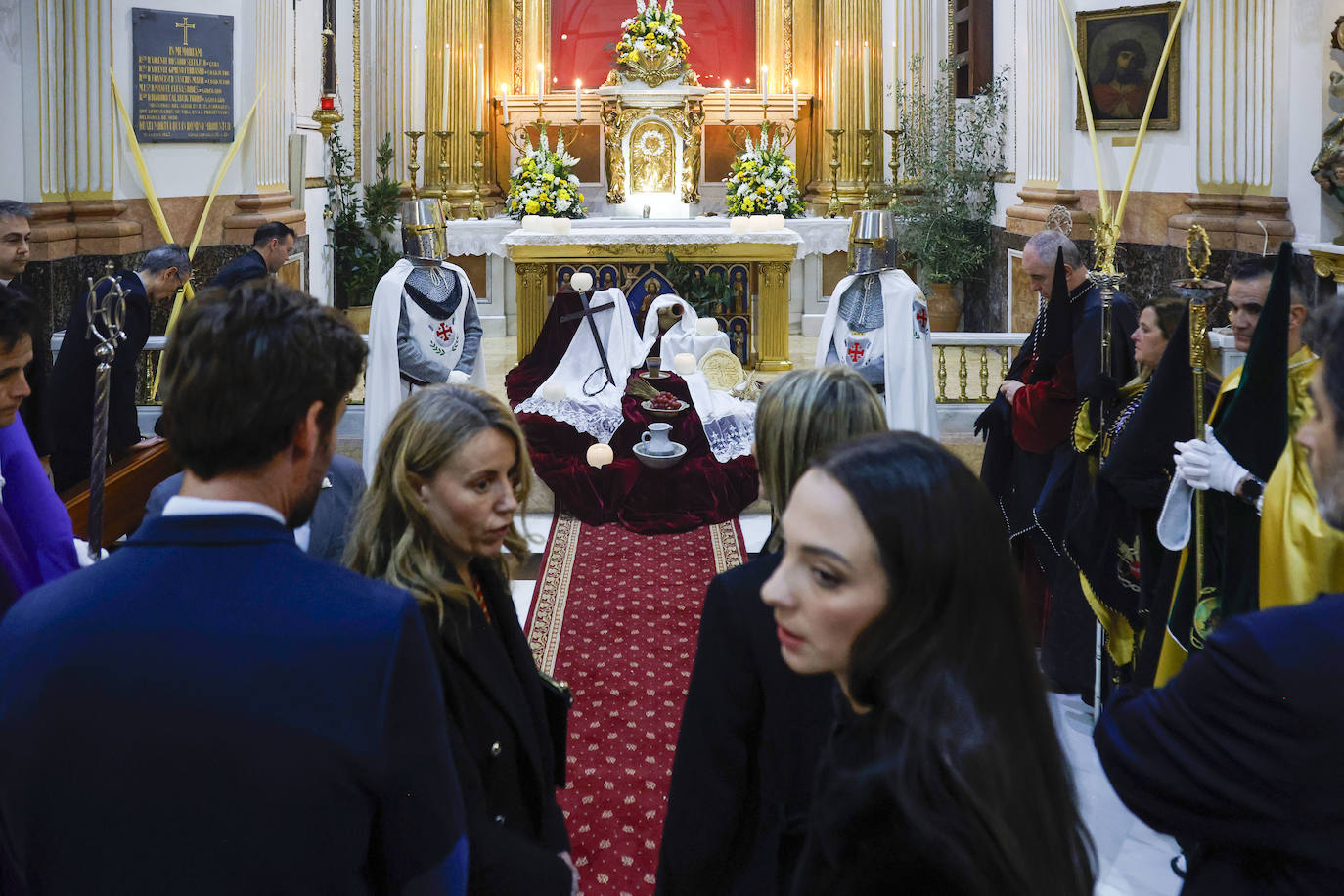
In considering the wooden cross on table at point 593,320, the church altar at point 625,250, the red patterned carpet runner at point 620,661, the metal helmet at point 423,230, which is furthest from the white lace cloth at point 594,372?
the church altar at point 625,250

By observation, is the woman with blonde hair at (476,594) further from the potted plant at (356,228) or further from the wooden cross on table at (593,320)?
the potted plant at (356,228)

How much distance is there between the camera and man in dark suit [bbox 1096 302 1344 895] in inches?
53.2

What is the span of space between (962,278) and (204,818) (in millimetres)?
11969

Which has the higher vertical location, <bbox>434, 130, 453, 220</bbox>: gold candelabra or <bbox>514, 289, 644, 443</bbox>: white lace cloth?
<bbox>434, 130, 453, 220</bbox>: gold candelabra

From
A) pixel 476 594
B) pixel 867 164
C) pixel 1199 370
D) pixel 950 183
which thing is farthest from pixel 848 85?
pixel 476 594

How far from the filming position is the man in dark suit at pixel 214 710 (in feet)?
4.26

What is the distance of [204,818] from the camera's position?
1.32 meters

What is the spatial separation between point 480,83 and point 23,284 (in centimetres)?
946

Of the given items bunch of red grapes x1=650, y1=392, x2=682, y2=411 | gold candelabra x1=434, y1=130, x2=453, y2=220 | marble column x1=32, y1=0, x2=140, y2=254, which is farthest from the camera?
gold candelabra x1=434, y1=130, x2=453, y2=220

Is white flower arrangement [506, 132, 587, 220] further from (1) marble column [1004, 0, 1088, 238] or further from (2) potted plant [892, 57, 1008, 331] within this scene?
(1) marble column [1004, 0, 1088, 238]

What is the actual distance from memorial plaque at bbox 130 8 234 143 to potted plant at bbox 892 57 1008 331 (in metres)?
6.41

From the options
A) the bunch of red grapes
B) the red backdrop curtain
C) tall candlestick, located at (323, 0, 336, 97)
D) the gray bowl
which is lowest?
the gray bowl

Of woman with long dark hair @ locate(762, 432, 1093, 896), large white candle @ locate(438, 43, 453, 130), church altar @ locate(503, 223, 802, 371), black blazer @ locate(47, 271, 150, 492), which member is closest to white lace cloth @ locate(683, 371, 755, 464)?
black blazer @ locate(47, 271, 150, 492)

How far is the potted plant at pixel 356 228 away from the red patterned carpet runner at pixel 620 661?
241 inches
